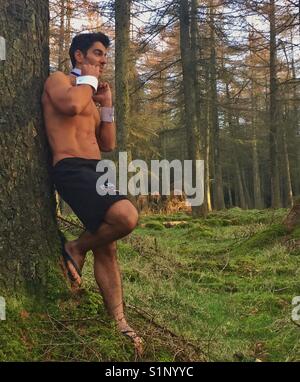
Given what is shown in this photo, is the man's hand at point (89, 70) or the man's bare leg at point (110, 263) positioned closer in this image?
the man's bare leg at point (110, 263)

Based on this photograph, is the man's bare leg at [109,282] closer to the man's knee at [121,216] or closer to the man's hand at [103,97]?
the man's knee at [121,216]

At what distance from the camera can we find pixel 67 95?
11.3 ft

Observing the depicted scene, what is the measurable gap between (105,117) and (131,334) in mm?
1643

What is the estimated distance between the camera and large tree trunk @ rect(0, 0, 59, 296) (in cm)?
343

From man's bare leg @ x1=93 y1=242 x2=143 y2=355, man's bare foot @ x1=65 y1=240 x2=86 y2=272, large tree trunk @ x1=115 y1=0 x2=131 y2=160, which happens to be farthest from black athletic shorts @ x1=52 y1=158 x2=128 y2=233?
large tree trunk @ x1=115 y1=0 x2=131 y2=160

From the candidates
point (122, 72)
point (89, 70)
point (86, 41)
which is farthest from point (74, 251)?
point (122, 72)

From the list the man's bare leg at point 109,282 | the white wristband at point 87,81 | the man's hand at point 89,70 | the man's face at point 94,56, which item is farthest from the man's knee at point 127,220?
the man's face at point 94,56

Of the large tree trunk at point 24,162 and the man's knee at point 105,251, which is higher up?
the large tree trunk at point 24,162

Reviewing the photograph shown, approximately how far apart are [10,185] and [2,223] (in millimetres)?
266

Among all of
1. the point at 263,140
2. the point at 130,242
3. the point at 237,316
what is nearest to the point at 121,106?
the point at 130,242

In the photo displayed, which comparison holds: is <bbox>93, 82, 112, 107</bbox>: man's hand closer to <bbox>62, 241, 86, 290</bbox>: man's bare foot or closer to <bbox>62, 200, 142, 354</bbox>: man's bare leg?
<bbox>62, 200, 142, 354</bbox>: man's bare leg

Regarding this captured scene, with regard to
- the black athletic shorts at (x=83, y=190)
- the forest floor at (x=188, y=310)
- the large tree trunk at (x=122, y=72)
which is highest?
the large tree trunk at (x=122, y=72)

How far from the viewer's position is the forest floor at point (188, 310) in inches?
131

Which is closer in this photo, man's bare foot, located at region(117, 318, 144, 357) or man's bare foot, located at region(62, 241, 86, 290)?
man's bare foot, located at region(117, 318, 144, 357)
